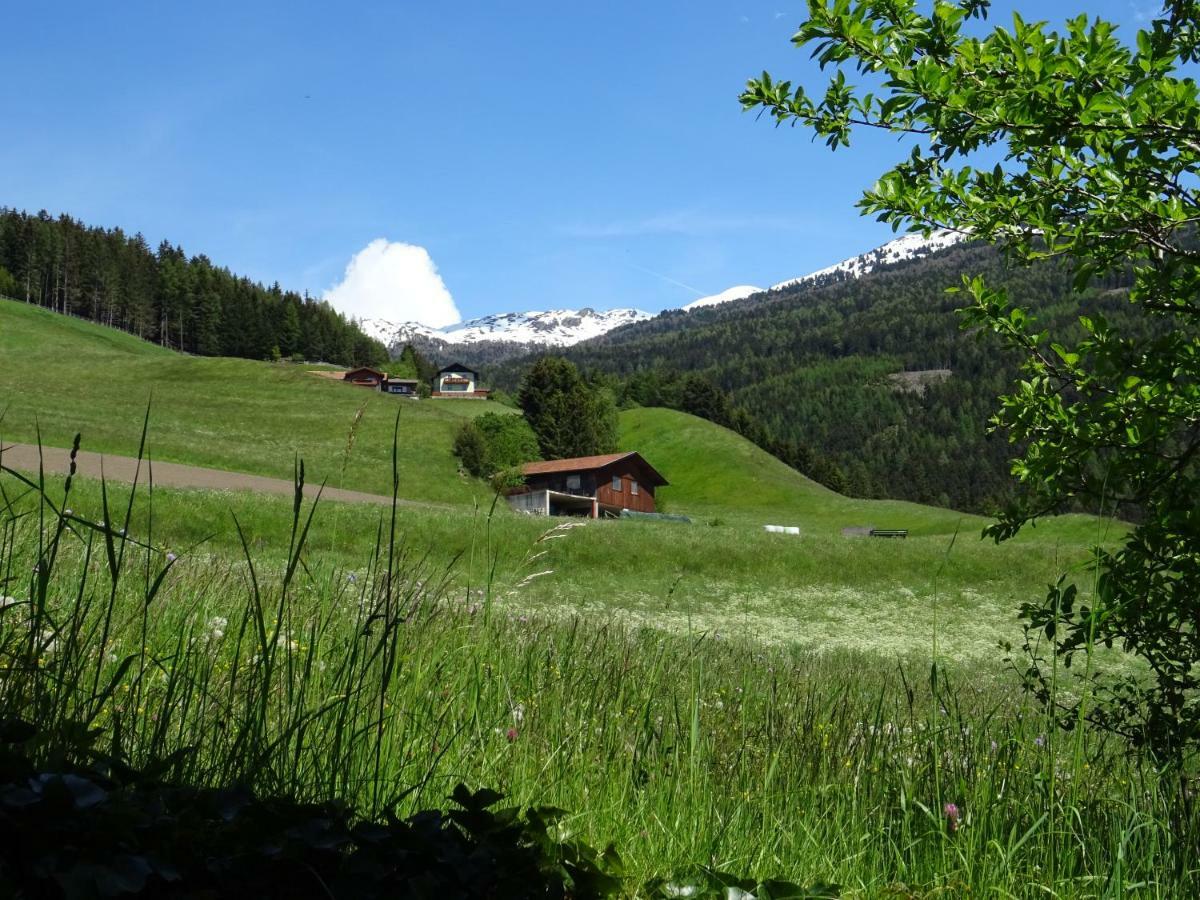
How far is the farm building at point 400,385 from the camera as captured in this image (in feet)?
433

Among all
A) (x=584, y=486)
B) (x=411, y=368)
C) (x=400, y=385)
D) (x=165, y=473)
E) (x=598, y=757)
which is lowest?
(x=598, y=757)

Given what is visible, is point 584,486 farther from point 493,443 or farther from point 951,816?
point 951,816

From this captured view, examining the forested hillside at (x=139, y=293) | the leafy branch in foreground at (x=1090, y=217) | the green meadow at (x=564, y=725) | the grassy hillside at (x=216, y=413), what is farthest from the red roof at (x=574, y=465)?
the forested hillside at (x=139, y=293)

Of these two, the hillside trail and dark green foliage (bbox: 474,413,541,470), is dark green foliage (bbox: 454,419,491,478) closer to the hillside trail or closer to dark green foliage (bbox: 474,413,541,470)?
Result: dark green foliage (bbox: 474,413,541,470)

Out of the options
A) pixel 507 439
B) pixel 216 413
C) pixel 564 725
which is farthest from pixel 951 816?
pixel 216 413

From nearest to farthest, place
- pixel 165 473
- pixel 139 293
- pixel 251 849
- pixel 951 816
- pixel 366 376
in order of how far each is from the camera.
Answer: pixel 251 849, pixel 951 816, pixel 165 473, pixel 366 376, pixel 139 293

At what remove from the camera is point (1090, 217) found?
481 cm

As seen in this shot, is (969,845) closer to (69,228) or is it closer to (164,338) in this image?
(164,338)

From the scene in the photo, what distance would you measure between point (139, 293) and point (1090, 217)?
539 feet

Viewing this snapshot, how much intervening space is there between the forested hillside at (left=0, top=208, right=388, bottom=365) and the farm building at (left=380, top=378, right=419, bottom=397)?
90.0 ft

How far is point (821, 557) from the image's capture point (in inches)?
1449

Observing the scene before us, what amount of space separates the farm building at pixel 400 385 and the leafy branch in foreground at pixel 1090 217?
419 feet

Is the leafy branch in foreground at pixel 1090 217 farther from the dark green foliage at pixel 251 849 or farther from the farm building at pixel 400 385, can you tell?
the farm building at pixel 400 385

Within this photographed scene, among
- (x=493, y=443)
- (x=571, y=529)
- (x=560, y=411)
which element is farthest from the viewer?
(x=560, y=411)
